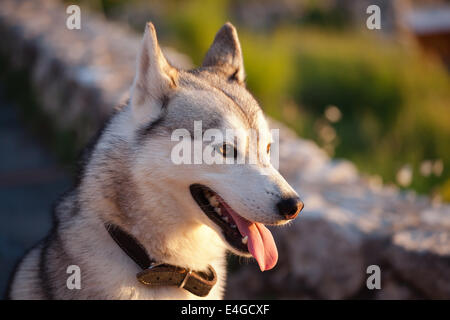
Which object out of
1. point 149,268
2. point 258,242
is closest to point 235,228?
point 258,242

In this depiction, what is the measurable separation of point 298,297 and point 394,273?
69cm

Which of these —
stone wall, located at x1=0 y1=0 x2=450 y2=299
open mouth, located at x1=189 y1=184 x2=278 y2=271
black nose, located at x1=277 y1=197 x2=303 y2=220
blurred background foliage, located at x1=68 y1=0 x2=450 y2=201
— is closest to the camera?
black nose, located at x1=277 y1=197 x2=303 y2=220

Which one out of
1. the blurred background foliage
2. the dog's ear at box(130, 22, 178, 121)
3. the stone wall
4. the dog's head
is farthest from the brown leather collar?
the blurred background foliage

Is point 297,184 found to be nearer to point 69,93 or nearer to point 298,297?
point 298,297

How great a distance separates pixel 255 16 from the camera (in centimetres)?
1641

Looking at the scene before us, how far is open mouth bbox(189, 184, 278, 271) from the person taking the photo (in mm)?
2256

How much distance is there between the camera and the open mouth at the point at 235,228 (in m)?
2.26

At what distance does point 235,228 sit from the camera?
229 centimetres

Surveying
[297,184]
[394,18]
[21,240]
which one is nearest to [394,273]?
[297,184]

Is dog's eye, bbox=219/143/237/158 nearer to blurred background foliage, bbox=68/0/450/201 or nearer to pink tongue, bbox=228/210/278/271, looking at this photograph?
pink tongue, bbox=228/210/278/271

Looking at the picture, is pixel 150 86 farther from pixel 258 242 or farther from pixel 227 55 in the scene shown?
pixel 258 242

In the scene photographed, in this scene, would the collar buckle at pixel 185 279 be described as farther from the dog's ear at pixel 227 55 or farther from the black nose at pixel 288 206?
the dog's ear at pixel 227 55

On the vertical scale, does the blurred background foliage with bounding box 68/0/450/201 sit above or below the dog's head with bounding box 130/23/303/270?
above
